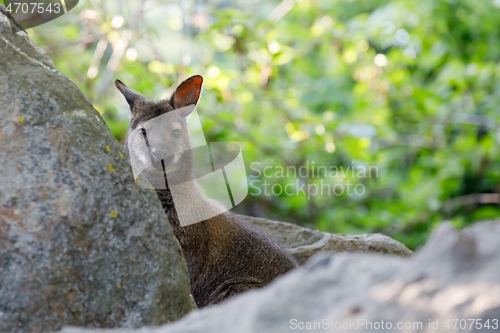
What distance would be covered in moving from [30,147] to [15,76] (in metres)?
0.44

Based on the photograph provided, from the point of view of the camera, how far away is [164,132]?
4594 millimetres

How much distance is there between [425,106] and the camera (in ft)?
30.2

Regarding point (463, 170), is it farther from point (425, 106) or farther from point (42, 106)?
point (42, 106)

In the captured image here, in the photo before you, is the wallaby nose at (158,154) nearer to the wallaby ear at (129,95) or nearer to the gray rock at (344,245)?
the wallaby ear at (129,95)

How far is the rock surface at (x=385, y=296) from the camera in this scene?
1.59 m

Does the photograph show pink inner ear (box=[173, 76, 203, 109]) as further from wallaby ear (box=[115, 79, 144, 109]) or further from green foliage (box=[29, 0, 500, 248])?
green foliage (box=[29, 0, 500, 248])

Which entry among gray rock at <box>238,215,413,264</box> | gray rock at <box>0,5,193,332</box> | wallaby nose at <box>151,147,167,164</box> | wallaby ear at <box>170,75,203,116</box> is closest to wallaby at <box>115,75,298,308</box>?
wallaby nose at <box>151,147,167,164</box>

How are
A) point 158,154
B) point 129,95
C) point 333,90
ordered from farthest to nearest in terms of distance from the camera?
point 333,90
point 129,95
point 158,154

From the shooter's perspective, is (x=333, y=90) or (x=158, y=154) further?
(x=333, y=90)

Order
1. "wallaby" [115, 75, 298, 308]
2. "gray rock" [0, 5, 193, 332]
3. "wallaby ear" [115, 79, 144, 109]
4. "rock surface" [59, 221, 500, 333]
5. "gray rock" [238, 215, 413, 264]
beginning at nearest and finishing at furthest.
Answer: "rock surface" [59, 221, 500, 333]
"gray rock" [0, 5, 193, 332]
"wallaby" [115, 75, 298, 308]
"wallaby ear" [115, 79, 144, 109]
"gray rock" [238, 215, 413, 264]

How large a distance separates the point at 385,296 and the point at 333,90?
350 inches

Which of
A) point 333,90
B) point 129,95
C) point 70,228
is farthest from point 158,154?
point 333,90

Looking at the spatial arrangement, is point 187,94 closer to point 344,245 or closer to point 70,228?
point 344,245

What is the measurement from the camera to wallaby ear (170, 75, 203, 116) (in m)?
4.77
